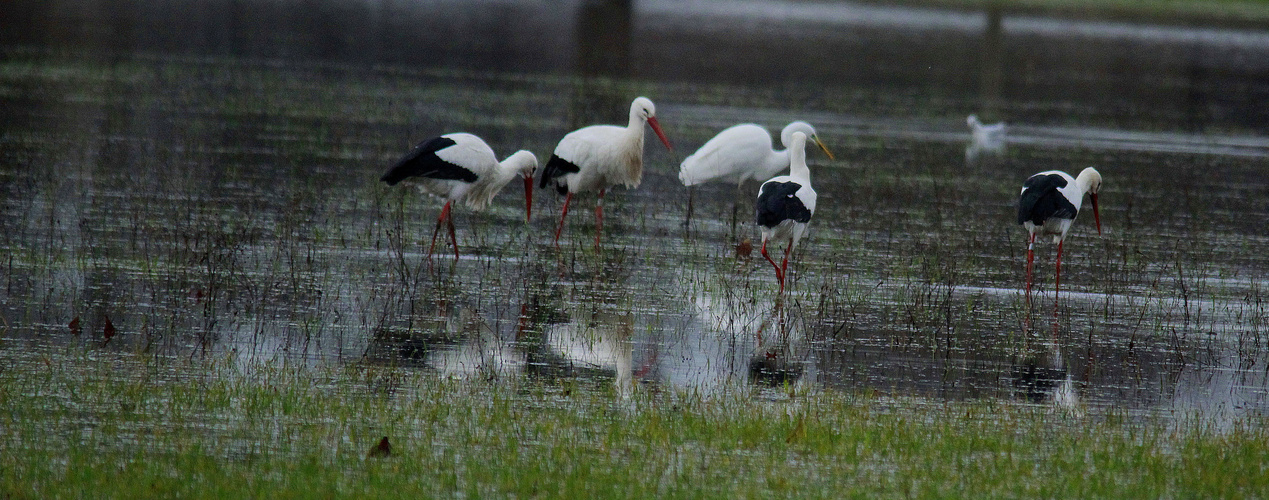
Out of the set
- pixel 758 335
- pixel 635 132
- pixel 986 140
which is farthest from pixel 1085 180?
pixel 986 140

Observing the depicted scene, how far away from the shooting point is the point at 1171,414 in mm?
8008

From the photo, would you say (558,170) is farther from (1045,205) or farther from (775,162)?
(1045,205)


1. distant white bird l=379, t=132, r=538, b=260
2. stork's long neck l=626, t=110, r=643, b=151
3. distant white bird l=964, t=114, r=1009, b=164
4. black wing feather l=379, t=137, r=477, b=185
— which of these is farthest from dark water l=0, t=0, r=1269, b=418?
Answer: stork's long neck l=626, t=110, r=643, b=151

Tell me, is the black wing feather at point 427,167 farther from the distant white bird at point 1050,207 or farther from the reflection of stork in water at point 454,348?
the distant white bird at point 1050,207

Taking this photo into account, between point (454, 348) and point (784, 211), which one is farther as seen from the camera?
point (784, 211)

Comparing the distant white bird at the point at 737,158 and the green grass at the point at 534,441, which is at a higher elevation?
the distant white bird at the point at 737,158

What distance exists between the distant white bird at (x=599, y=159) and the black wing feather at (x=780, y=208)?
8.41ft

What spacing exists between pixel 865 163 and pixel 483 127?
5.15m

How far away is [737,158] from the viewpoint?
594 inches

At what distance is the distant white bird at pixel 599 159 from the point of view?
1367 cm

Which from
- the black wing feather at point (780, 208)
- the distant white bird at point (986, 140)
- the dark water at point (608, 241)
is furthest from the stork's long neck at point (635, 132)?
the distant white bird at point (986, 140)

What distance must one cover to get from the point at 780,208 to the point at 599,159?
9.94 ft

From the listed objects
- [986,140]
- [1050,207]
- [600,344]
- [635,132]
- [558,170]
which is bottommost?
[600,344]

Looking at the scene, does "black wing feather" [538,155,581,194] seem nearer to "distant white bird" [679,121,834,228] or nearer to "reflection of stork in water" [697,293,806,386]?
"distant white bird" [679,121,834,228]
